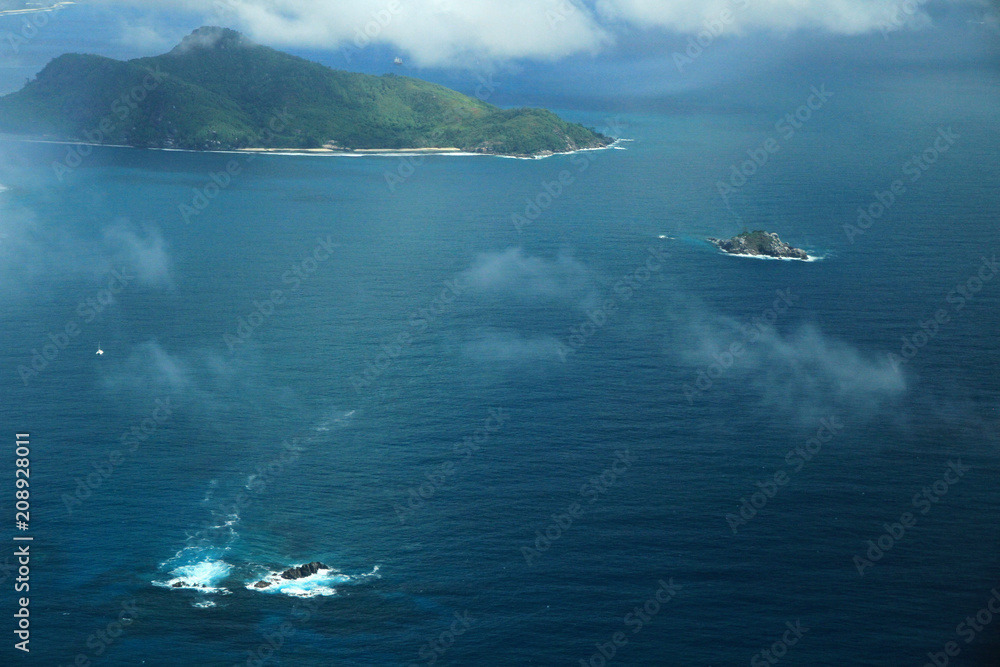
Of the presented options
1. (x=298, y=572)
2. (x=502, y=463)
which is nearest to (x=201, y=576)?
(x=298, y=572)

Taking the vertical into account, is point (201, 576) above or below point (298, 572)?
above

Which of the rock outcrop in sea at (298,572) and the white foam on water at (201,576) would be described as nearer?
the white foam on water at (201,576)

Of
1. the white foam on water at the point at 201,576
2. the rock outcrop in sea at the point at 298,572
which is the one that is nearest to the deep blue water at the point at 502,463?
the white foam on water at the point at 201,576

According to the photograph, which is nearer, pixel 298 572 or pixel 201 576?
pixel 201 576

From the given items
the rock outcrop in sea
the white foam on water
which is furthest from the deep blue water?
the rock outcrop in sea

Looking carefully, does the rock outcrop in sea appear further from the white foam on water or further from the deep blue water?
the white foam on water

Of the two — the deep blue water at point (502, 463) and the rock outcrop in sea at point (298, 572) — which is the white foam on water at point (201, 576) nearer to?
the deep blue water at point (502, 463)

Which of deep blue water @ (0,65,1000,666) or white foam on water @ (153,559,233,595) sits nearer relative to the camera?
deep blue water @ (0,65,1000,666)

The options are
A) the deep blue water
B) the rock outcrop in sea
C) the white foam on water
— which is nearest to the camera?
the deep blue water

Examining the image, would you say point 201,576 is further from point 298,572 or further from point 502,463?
point 502,463
